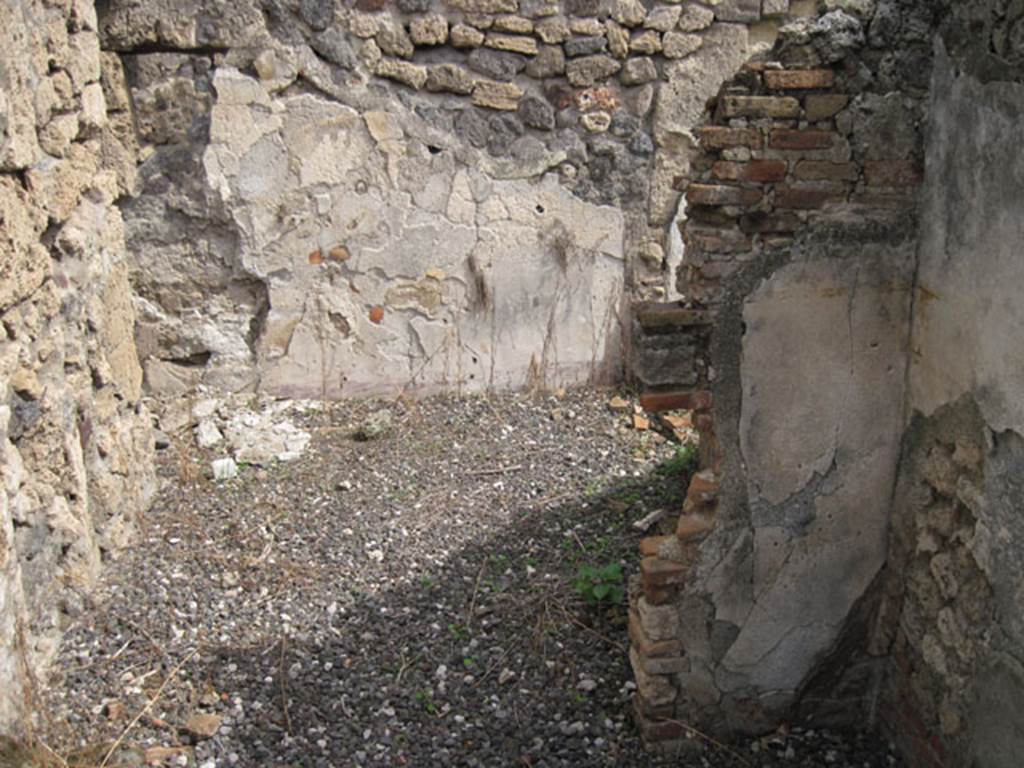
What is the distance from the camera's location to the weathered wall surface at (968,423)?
2195 mm

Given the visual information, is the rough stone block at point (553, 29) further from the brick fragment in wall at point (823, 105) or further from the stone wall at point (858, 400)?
the brick fragment in wall at point (823, 105)

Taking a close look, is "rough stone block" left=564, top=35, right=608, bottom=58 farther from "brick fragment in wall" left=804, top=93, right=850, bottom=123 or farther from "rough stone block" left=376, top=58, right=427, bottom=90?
"brick fragment in wall" left=804, top=93, right=850, bottom=123

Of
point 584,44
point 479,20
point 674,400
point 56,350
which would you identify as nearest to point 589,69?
point 584,44

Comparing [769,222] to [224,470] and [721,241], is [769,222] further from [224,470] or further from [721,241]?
[224,470]

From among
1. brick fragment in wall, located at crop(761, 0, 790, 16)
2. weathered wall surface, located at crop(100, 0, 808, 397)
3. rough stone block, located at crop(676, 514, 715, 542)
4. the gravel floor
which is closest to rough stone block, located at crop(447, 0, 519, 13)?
weathered wall surface, located at crop(100, 0, 808, 397)

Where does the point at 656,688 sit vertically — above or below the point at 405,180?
below

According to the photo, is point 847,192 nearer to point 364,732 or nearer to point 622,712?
point 622,712

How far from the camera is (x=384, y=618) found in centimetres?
346

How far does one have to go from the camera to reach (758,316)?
2604 mm

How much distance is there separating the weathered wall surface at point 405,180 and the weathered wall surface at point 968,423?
8.26 ft

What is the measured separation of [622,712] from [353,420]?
223 cm

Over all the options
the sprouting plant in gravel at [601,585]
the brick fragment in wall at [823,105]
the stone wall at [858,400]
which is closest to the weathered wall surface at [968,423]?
the stone wall at [858,400]

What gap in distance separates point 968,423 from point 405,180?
2.99 m

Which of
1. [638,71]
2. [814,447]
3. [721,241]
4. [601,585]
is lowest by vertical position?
[601,585]
